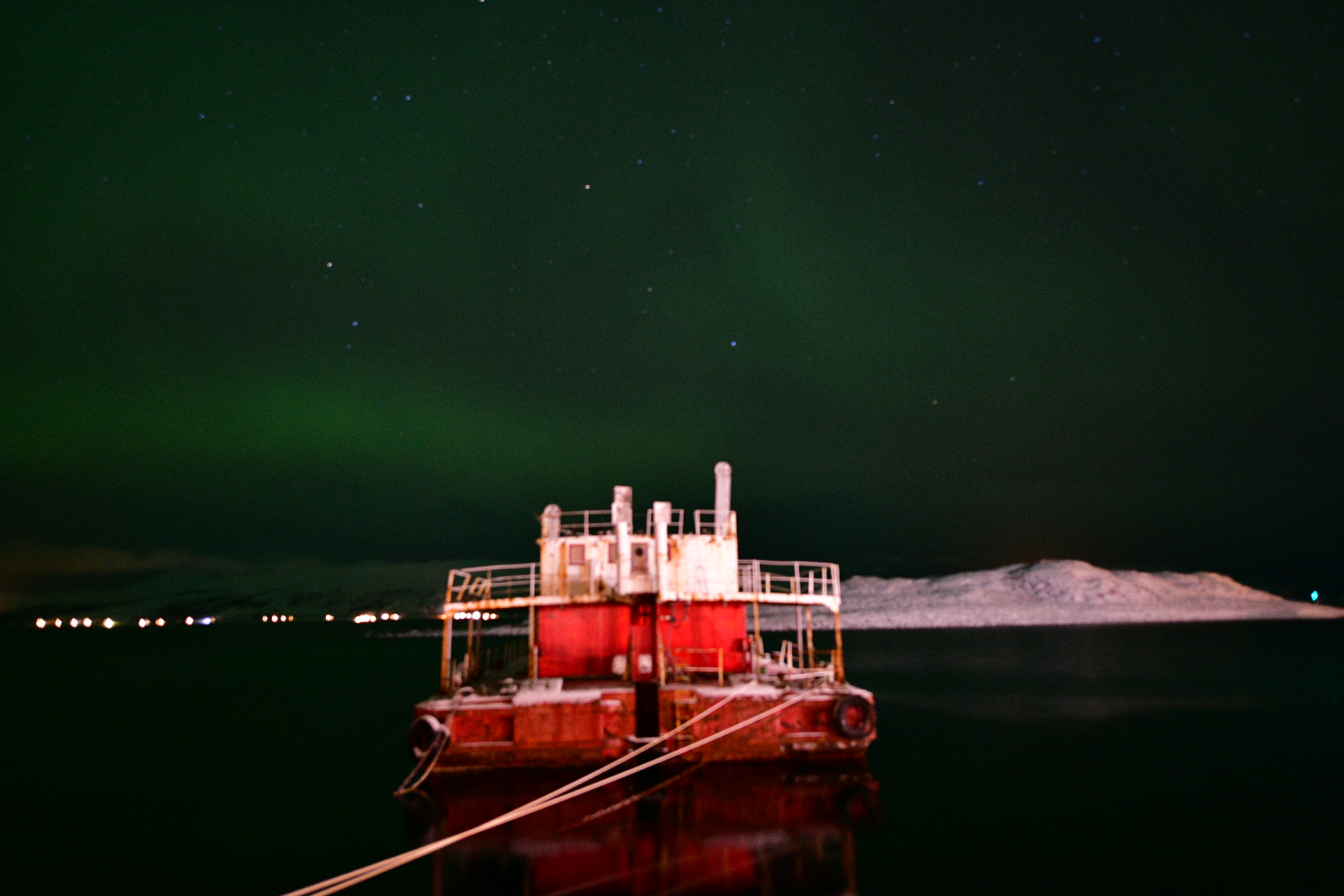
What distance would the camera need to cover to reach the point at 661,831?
16453 mm

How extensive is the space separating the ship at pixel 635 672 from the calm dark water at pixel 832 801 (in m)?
1.56

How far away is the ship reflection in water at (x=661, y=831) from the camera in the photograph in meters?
14.3

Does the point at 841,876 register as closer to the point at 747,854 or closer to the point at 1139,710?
the point at 747,854

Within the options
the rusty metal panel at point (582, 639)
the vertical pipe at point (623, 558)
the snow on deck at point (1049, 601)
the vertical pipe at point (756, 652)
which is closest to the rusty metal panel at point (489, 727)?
the rusty metal panel at point (582, 639)

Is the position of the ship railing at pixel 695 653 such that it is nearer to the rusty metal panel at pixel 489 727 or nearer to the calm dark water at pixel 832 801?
the calm dark water at pixel 832 801

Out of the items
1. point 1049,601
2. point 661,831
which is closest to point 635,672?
point 661,831

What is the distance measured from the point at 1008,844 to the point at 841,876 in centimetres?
573

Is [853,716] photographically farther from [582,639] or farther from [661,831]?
[582,639]

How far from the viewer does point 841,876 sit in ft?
49.2

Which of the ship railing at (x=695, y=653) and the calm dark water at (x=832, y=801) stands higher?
the ship railing at (x=695, y=653)

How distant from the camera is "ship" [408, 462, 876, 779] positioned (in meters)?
19.0

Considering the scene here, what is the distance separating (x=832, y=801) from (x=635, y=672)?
6.06 metres

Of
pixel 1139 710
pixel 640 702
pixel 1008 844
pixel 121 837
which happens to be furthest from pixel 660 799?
pixel 1139 710

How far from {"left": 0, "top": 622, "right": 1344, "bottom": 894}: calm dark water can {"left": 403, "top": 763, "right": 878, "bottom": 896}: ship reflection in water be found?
0.32ft
